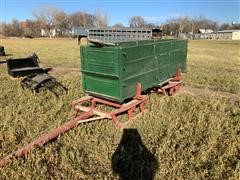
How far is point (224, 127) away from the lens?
537 cm

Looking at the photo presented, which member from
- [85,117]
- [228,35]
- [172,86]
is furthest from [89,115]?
[228,35]

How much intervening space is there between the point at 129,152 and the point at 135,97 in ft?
6.40

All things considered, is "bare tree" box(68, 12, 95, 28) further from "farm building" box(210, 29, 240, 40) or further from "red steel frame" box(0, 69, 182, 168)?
"red steel frame" box(0, 69, 182, 168)

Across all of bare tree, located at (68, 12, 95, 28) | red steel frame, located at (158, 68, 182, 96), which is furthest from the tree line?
red steel frame, located at (158, 68, 182, 96)

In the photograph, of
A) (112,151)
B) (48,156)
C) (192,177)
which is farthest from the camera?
(112,151)

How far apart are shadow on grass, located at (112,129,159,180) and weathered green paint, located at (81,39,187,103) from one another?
A: 124 centimetres

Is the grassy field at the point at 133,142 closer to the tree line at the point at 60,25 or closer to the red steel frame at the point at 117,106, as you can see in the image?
the red steel frame at the point at 117,106

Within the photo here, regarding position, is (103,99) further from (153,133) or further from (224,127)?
(224,127)

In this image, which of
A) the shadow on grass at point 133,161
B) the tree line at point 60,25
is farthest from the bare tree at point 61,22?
the shadow on grass at point 133,161

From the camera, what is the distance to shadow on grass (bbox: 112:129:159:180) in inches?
153

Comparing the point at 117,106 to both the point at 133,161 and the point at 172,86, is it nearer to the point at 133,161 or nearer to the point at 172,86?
the point at 133,161

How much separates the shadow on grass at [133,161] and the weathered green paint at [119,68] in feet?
4.08

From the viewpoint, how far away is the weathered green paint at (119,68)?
5383 mm

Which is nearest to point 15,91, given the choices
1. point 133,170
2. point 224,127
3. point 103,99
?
point 103,99
